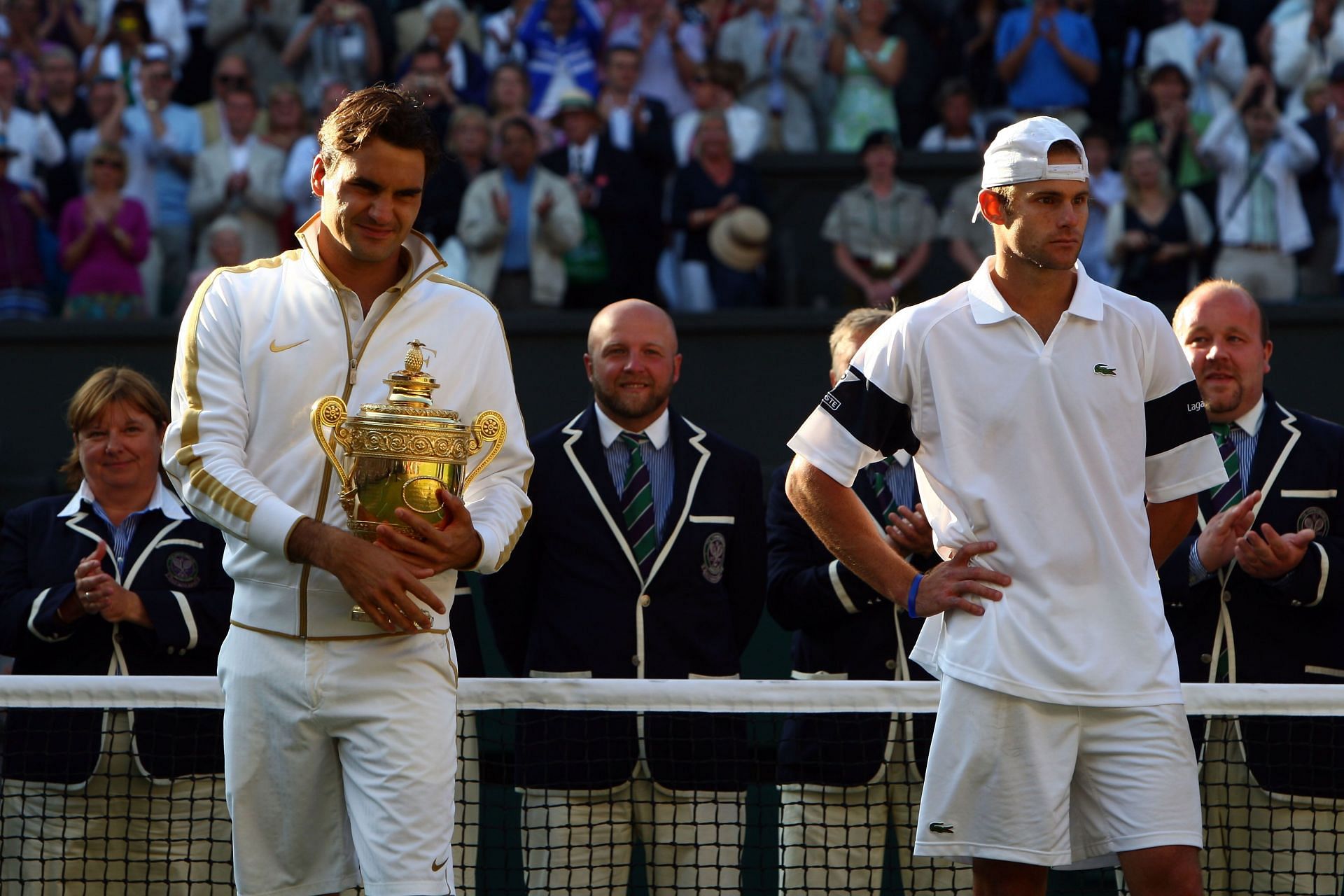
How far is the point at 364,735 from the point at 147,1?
10624mm

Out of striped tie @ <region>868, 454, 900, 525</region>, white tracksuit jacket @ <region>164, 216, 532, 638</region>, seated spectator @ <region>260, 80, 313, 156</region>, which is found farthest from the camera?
seated spectator @ <region>260, 80, 313, 156</region>

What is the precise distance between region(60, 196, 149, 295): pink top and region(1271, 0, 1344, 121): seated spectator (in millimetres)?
7938

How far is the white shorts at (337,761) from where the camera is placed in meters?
3.93

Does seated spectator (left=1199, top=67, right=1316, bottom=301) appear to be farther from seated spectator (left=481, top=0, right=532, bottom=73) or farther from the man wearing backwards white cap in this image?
the man wearing backwards white cap

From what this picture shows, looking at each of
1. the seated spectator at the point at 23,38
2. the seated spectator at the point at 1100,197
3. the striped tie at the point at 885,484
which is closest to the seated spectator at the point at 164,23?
the seated spectator at the point at 23,38

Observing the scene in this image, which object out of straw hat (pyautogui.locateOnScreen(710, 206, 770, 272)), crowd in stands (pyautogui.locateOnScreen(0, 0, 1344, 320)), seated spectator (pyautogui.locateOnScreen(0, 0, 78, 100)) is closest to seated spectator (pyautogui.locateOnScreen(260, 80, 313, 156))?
crowd in stands (pyautogui.locateOnScreen(0, 0, 1344, 320))

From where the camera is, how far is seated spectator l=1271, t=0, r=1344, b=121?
40.3ft

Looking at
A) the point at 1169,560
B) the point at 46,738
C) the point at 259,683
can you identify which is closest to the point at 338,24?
the point at 46,738

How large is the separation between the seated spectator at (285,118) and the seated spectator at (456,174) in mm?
1164

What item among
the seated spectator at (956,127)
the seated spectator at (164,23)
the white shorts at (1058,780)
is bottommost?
the white shorts at (1058,780)

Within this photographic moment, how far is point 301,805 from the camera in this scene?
4.04 metres

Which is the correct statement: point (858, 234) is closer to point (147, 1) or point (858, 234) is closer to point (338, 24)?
point (338, 24)

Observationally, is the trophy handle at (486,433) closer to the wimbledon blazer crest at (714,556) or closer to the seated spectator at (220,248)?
the wimbledon blazer crest at (714,556)

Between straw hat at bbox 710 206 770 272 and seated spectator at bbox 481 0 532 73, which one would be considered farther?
seated spectator at bbox 481 0 532 73
